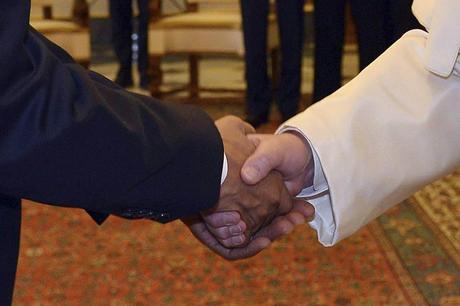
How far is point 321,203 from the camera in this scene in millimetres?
1681

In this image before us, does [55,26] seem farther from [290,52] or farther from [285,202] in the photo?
[285,202]

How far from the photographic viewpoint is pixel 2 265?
143cm

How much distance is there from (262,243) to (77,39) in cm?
417

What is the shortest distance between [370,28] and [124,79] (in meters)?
2.80

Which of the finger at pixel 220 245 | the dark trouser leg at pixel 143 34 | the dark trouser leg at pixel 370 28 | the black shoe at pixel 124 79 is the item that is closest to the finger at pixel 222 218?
the finger at pixel 220 245

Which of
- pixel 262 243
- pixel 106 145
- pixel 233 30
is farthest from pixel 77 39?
pixel 106 145

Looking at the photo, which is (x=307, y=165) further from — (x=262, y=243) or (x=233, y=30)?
(x=233, y=30)

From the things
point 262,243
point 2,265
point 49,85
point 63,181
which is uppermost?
point 49,85

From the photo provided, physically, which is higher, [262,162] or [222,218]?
[262,162]

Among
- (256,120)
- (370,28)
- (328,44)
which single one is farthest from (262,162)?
(256,120)

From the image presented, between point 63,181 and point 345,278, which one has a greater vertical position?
point 63,181

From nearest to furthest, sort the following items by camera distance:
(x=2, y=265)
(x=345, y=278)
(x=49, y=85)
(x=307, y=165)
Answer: (x=49, y=85) → (x=2, y=265) → (x=307, y=165) → (x=345, y=278)

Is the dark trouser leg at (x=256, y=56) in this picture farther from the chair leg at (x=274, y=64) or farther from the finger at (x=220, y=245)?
the finger at (x=220, y=245)

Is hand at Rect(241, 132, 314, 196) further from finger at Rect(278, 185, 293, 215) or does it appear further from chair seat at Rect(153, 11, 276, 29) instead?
chair seat at Rect(153, 11, 276, 29)
